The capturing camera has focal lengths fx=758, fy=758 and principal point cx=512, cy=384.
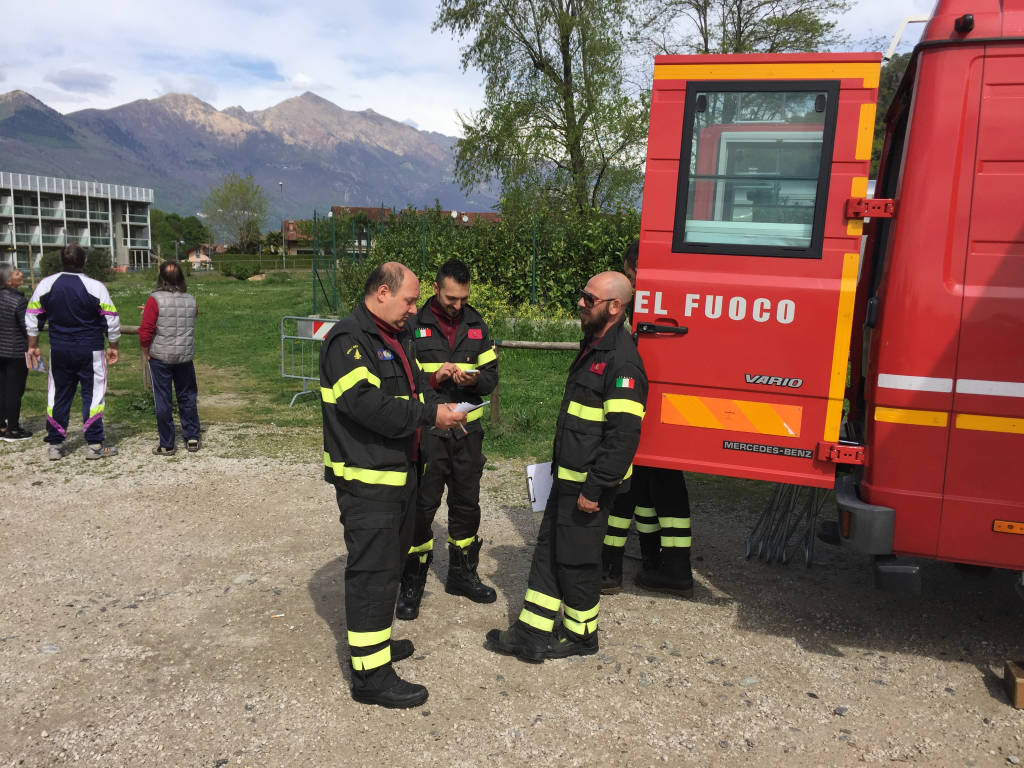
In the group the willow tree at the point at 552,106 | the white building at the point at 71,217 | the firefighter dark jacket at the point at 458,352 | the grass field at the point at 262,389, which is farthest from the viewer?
the white building at the point at 71,217

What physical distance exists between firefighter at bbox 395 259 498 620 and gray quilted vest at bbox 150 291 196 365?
150 inches

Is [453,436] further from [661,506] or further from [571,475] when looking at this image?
[661,506]

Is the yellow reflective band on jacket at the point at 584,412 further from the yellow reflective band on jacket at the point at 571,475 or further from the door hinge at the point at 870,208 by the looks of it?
the door hinge at the point at 870,208

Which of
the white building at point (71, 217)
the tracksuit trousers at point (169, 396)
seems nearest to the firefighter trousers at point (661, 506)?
the tracksuit trousers at point (169, 396)

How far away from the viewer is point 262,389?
1111cm

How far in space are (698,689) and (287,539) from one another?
10.2 feet

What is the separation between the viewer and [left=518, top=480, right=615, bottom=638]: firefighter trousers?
12.2 feet

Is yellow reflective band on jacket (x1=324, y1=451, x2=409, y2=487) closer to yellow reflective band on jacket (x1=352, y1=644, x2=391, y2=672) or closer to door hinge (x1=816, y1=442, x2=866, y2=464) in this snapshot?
yellow reflective band on jacket (x1=352, y1=644, x2=391, y2=672)

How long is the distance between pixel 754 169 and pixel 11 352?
294 inches

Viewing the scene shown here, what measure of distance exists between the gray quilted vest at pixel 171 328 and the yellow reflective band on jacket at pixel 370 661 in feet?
15.7

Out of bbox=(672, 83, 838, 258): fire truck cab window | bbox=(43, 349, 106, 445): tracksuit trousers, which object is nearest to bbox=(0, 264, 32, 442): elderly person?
bbox=(43, 349, 106, 445): tracksuit trousers

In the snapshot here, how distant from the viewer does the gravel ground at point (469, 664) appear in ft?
10.3

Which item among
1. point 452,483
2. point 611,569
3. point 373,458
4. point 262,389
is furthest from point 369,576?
point 262,389

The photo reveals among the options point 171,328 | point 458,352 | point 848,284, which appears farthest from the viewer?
point 171,328
